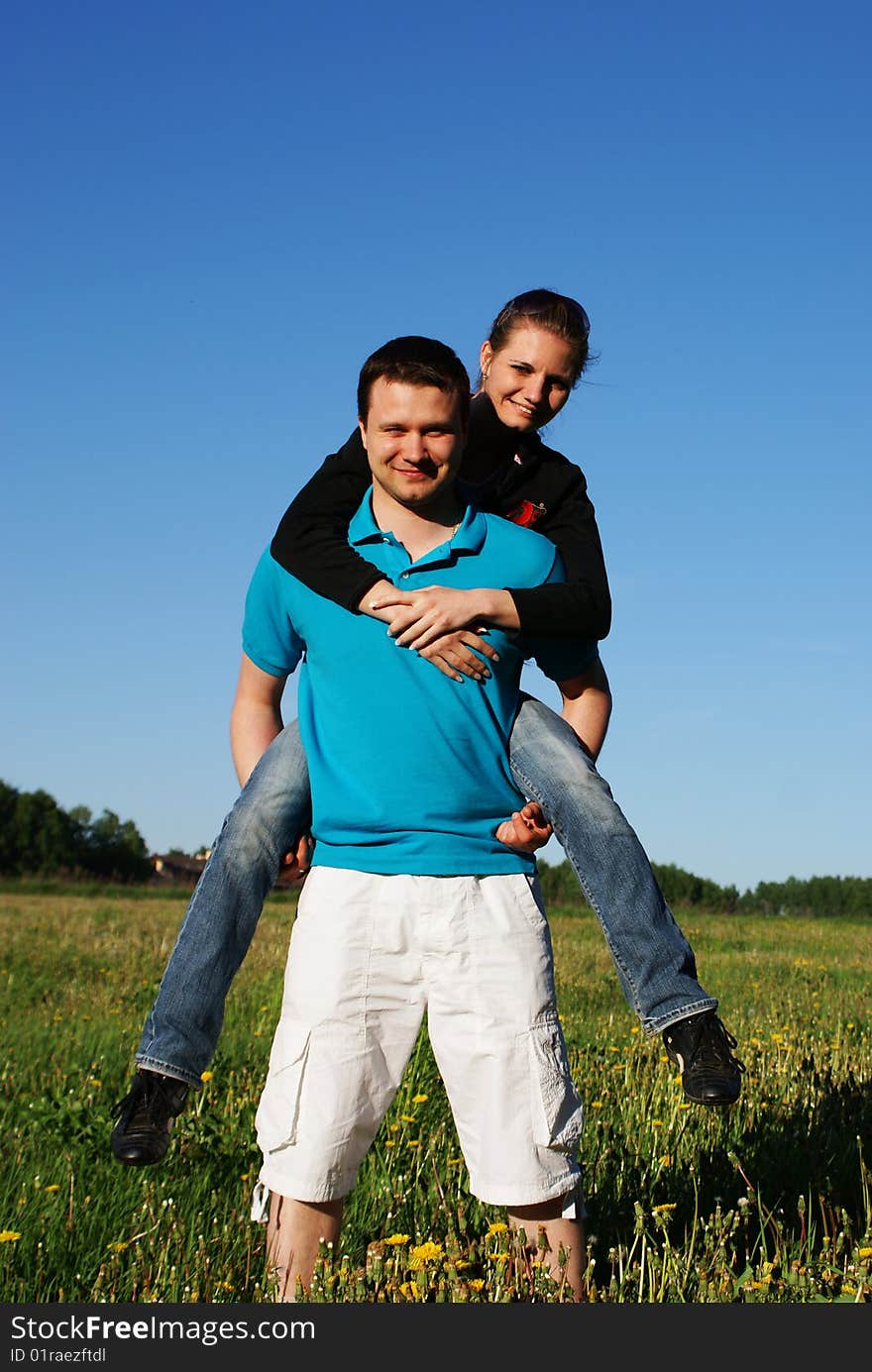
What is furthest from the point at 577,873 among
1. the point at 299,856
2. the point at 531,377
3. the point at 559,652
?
the point at 531,377

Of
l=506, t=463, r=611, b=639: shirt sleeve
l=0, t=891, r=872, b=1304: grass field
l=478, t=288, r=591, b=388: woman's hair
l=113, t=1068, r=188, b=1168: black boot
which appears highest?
l=478, t=288, r=591, b=388: woman's hair

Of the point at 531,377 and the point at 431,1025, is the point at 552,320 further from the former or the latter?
the point at 431,1025

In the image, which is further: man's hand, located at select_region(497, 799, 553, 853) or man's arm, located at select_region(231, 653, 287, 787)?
man's arm, located at select_region(231, 653, 287, 787)

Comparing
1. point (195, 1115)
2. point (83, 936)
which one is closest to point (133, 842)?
point (83, 936)

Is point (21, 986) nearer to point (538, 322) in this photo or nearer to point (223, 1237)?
point (223, 1237)

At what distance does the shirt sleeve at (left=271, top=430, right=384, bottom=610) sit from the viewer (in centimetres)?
332

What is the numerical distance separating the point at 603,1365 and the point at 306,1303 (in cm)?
68

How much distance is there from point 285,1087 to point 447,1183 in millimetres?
1666

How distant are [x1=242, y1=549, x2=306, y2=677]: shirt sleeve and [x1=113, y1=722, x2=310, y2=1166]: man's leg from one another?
0.24m

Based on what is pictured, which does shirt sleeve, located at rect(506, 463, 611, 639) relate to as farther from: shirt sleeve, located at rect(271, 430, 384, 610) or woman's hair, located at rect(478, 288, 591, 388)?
woman's hair, located at rect(478, 288, 591, 388)

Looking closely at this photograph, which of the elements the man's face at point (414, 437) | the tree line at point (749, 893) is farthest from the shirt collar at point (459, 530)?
the tree line at point (749, 893)

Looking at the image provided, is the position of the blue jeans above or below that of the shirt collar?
below

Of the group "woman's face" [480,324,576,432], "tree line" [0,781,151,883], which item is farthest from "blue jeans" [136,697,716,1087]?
"tree line" [0,781,151,883]

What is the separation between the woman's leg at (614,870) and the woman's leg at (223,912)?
63 cm
